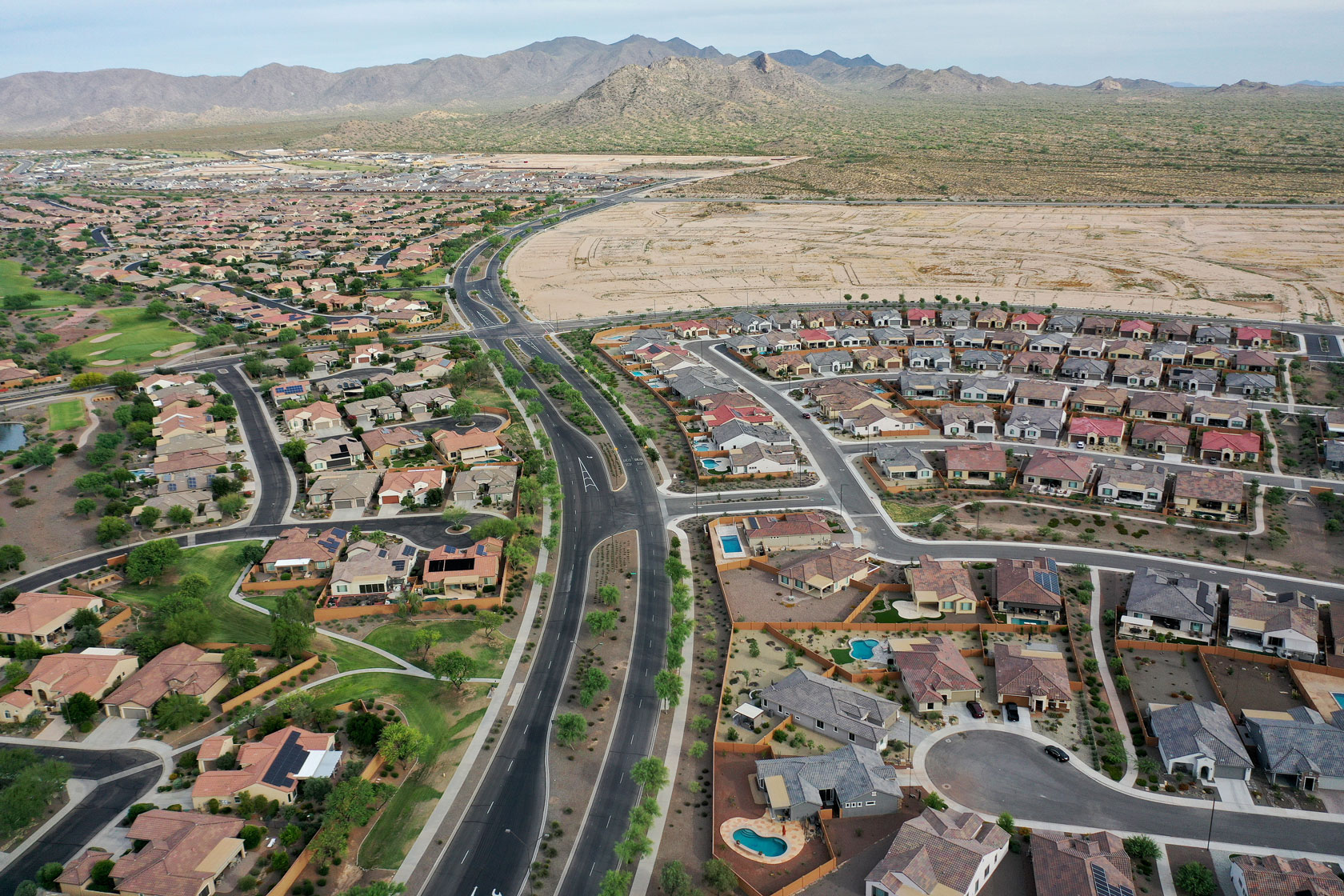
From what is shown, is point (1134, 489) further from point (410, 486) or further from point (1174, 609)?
point (410, 486)

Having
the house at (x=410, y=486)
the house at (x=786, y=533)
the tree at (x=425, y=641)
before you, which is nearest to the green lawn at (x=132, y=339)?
the house at (x=410, y=486)

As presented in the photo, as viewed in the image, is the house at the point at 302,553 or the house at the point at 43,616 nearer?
the house at the point at 43,616

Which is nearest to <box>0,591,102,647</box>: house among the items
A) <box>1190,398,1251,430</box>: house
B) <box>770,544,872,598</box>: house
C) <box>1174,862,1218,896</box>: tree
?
<box>770,544,872,598</box>: house

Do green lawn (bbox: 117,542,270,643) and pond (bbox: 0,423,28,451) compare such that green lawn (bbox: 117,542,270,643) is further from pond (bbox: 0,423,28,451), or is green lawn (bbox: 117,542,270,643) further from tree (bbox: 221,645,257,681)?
pond (bbox: 0,423,28,451)

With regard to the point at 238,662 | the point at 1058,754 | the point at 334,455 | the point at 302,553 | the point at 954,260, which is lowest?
the point at 1058,754

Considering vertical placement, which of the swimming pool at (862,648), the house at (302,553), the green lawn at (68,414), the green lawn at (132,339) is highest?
the green lawn at (132,339)

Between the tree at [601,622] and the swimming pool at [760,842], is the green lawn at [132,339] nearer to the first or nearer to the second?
the tree at [601,622]

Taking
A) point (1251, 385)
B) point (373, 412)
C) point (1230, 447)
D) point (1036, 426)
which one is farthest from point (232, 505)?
point (1251, 385)
